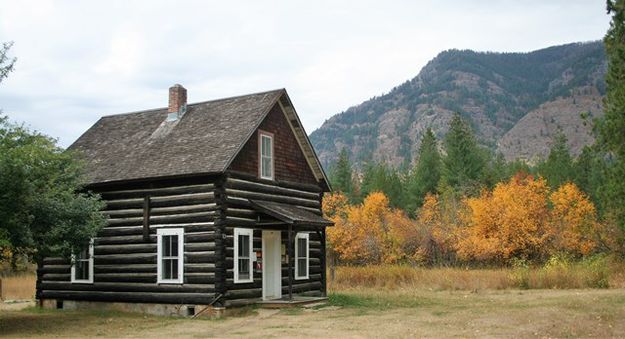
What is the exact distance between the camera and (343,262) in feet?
198

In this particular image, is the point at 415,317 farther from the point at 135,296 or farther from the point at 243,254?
the point at 135,296

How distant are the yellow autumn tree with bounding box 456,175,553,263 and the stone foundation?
32386mm

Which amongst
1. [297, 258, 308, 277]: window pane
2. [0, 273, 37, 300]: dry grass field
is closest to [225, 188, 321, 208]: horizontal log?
[297, 258, 308, 277]: window pane

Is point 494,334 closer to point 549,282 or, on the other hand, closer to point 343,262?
point 549,282

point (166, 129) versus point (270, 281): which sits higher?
point (166, 129)

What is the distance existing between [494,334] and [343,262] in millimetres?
43974

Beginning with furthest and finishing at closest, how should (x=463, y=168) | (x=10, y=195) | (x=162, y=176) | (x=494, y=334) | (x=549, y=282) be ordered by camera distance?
(x=463, y=168)
(x=549, y=282)
(x=162, y=176)
(x=10, y=195)
(x=494, y=334)

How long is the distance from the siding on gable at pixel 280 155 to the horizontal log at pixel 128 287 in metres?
4.09

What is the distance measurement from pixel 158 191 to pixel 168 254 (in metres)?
2.18

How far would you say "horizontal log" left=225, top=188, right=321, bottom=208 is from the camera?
23448 mm

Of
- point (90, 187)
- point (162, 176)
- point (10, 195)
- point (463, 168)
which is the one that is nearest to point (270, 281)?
Answer: point (162, 176)

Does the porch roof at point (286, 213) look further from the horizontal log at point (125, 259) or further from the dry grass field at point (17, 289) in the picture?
the dry grass field at point (17, 289)

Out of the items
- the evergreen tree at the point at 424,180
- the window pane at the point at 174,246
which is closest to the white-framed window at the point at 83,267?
the window pane at the point at 174,246

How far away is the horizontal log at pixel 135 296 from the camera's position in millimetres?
22641
